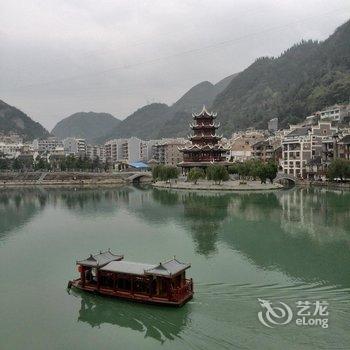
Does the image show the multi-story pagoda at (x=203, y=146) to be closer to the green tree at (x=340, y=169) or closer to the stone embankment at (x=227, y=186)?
the stone embankment at (x=227, y=186)

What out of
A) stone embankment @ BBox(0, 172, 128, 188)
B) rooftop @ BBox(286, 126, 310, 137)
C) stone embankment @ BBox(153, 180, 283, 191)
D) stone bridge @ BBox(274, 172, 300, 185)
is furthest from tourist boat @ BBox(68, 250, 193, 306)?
stone embankment @ BBox(0, 172, 128, 188)

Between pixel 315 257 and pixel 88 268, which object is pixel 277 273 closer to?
pixel 315 257

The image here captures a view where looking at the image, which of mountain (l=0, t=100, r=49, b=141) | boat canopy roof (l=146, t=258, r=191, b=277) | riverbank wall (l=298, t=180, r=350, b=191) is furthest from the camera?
mountain (l=0, t=100, r=49, b=141)

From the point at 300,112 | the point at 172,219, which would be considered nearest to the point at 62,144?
the point at 300,112

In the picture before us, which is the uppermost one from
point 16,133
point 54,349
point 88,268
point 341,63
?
point 341,63

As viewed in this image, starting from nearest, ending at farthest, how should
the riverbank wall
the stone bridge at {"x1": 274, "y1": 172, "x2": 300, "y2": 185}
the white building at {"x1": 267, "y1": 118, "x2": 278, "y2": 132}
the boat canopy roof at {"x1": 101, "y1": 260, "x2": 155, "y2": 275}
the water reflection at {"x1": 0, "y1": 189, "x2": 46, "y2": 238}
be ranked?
the boat canopy roof at {"x1": 101, "y1": 260, "x2": 155, "y2": 275} → the water reflection at {"x1": 0, "y1": 189, "x2": 46, "y2": 238} → the riverbank wall → the stone bridge at {"x1": 274, "y1": 172, "x2": 300, "y2": 185} → the white building at {"x1": 267, "y1": 118, "x2": 278, "y2": 132}

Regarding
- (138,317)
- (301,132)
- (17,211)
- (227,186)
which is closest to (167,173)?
(227,186)

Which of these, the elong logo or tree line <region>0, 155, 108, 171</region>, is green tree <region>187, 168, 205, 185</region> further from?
the elong logo
